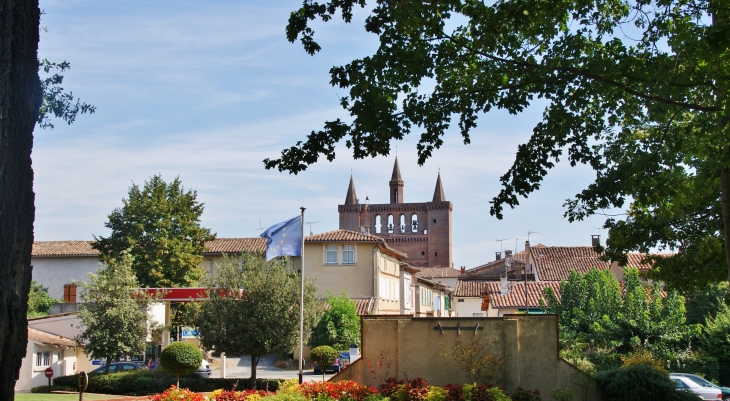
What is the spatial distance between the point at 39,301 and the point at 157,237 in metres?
13.8

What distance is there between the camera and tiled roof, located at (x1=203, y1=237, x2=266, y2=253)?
61.4m

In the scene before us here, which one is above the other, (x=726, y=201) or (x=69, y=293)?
(x=726, y=201)

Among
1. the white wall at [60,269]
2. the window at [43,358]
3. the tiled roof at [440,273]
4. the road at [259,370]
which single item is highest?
the tiled roof at [440,273]

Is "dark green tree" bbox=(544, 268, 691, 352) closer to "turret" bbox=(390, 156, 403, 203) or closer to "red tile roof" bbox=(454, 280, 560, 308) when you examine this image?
"red tile roof" bbox=(454, 280, 560, 308)

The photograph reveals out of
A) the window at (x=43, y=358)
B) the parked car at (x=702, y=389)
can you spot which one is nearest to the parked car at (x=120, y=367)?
A: the window at (x=43, y=358)

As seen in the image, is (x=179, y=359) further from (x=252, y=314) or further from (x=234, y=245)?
(x=234, y=245)

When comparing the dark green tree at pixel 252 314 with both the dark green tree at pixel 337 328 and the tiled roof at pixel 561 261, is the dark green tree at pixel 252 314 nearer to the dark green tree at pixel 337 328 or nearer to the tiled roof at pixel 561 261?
the dark green tree at pixel 337 328

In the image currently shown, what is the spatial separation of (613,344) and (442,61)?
28.5 metres

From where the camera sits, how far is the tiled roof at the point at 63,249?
202 feet

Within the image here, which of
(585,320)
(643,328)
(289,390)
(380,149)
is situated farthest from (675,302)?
(380,149)

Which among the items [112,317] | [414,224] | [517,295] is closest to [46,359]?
[112,317]

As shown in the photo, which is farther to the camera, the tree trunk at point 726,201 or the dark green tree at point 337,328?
the dark green tree at point 337,328

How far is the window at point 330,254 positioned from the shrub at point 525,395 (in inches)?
1469

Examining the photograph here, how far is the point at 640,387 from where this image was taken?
17.8 m
